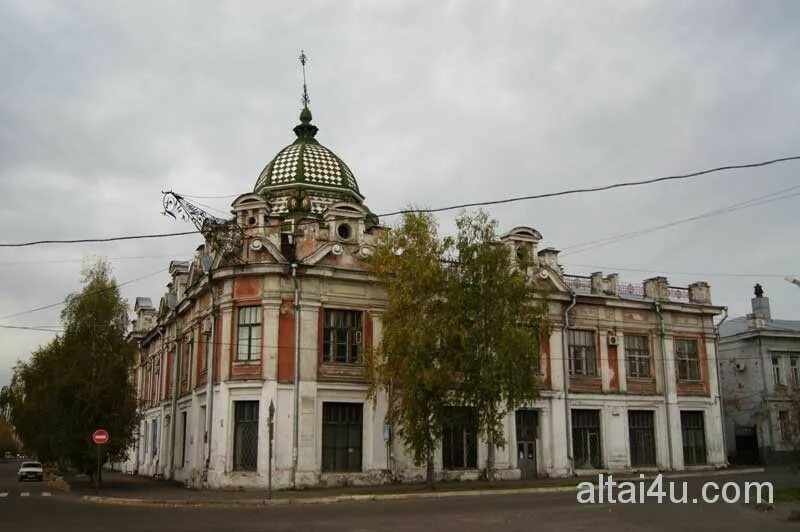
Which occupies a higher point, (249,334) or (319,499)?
(249,334)

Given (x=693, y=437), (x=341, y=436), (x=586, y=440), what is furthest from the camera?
(x=693, y=437)

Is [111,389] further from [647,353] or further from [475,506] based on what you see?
[647,353]

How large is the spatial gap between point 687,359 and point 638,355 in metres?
3.17

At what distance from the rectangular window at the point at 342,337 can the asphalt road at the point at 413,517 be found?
9.07 metres

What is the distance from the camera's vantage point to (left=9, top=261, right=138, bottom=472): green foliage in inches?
1419

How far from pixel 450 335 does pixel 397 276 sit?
3204 mm

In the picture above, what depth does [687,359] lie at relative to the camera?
4188 centimetres

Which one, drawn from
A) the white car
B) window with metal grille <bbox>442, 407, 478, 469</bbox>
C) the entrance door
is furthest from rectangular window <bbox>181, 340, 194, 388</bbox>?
the white car

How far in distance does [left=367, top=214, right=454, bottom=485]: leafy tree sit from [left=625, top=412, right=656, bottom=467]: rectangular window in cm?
1378

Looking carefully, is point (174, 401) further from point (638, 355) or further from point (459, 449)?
point (638, 355)

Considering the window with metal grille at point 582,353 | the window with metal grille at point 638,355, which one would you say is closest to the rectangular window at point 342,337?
the window with metal grille at point 582,353

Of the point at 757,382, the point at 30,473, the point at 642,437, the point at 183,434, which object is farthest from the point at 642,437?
the point at 30,473

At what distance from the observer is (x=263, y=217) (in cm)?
3331

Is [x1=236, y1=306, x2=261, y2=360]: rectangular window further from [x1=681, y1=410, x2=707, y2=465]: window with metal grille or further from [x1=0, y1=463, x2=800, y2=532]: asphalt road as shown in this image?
[x1=681, y1=410, x2=707, y2=465]: window with metal grille
